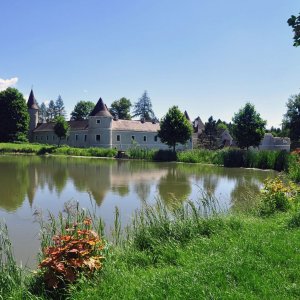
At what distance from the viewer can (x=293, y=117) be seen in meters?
42.8

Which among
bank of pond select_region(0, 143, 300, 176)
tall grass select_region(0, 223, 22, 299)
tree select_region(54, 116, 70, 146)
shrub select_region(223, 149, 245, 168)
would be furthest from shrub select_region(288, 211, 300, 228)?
tree select_region(54, 116, 70, 146)

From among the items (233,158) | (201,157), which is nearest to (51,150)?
(201,157)

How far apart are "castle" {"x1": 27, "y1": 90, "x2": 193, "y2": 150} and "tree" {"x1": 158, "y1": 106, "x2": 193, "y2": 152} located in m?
10.5

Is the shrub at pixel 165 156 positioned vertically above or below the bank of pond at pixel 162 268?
above

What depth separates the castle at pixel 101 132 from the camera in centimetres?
5506

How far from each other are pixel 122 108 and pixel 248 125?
53.2 metres

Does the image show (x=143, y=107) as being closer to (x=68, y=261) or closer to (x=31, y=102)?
(x=31, y=102)

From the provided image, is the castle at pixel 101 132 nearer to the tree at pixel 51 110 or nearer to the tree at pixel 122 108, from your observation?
the tree at pixel 122 108

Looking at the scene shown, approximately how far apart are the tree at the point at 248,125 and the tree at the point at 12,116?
35635mm

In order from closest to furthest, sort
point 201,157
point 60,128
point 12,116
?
point 201,157 < point 60,128 < point 12,116

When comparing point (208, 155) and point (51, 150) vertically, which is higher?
point (51, 150)

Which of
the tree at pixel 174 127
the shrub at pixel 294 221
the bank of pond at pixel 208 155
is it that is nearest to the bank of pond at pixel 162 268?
the shrub at pixel 294 221

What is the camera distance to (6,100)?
57875 millimetres

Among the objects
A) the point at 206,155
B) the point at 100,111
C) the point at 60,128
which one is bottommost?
the point at 206,155
